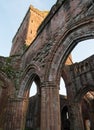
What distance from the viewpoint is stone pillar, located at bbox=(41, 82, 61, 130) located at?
15.1ft

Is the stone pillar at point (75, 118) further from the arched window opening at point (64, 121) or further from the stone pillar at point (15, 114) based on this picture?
the stone pillar at point (15, 114)

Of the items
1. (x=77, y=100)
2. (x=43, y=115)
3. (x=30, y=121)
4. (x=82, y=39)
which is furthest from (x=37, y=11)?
(x=43, y=115)

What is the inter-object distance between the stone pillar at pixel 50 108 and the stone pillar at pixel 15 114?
2549mm

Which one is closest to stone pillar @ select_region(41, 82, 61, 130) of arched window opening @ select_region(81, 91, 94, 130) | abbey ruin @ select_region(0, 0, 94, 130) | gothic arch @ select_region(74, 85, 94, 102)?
abbey ruin @ select_region(0, 0, 94, 130)

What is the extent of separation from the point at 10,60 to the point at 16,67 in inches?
23.2

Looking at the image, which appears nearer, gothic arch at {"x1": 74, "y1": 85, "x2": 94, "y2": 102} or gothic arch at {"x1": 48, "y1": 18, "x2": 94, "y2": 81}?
gothic arch at {"x1": 48, "y1": 18, "x2": 94, "y2": 81}

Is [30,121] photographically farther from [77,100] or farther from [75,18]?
[75,18]

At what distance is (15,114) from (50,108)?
2.91 metres

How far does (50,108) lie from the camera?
4883mm

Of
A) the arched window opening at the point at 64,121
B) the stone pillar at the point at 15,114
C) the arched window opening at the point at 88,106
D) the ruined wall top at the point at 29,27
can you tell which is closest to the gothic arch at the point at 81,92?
the arched window opening at the point at 88,106

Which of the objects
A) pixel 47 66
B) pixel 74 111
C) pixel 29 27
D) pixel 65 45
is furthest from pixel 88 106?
pixel 29 27

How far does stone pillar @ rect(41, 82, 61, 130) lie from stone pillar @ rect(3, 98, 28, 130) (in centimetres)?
255

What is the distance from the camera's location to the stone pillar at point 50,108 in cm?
462

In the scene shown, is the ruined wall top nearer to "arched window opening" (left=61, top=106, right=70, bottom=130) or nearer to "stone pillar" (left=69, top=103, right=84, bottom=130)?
"stone pillar" (left=69, top=103, right=84, bottom=130)
